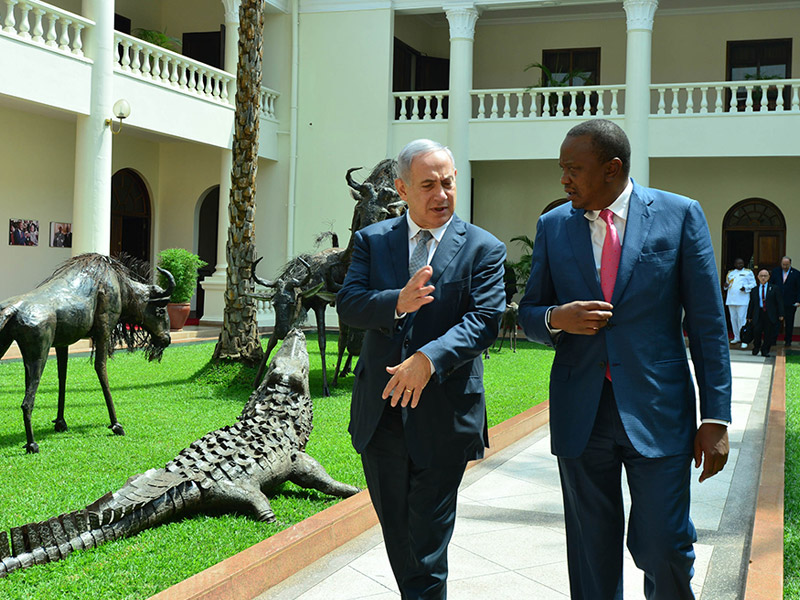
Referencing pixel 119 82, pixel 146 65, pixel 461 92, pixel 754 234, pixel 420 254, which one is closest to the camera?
pixel 420 254

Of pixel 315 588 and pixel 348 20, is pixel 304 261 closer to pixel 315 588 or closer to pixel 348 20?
pixel 315 588

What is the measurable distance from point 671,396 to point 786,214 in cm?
2138

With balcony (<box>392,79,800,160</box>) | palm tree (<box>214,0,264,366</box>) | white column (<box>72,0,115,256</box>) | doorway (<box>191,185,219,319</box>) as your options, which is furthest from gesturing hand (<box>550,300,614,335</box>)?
doorway (<box>191,185,219,319</box>)

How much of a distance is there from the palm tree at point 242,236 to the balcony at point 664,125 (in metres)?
10.2

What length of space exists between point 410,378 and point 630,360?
76cm

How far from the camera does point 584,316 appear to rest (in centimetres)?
292

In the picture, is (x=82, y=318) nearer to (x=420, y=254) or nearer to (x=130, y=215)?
(x=420, y=254)

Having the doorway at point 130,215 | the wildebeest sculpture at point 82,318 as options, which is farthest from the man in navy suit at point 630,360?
the doorway at point 130,215

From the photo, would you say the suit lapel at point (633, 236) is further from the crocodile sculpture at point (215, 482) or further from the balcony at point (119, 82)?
the balcony at point (119, 82)

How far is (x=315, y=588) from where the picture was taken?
4.19 metres

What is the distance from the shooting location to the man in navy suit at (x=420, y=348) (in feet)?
10.1

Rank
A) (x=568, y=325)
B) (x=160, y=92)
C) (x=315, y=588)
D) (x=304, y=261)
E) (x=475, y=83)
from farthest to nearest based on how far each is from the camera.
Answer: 1. (x=475, y=83)
2. (x=160, y=92)
3. (x=304, y=261)
4. (x=315, y=588)
5. (x=568, y=325)

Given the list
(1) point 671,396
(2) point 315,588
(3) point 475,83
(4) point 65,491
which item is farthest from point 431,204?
(3) point 475,83

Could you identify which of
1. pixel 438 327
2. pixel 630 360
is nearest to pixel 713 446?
pixel 630 360
